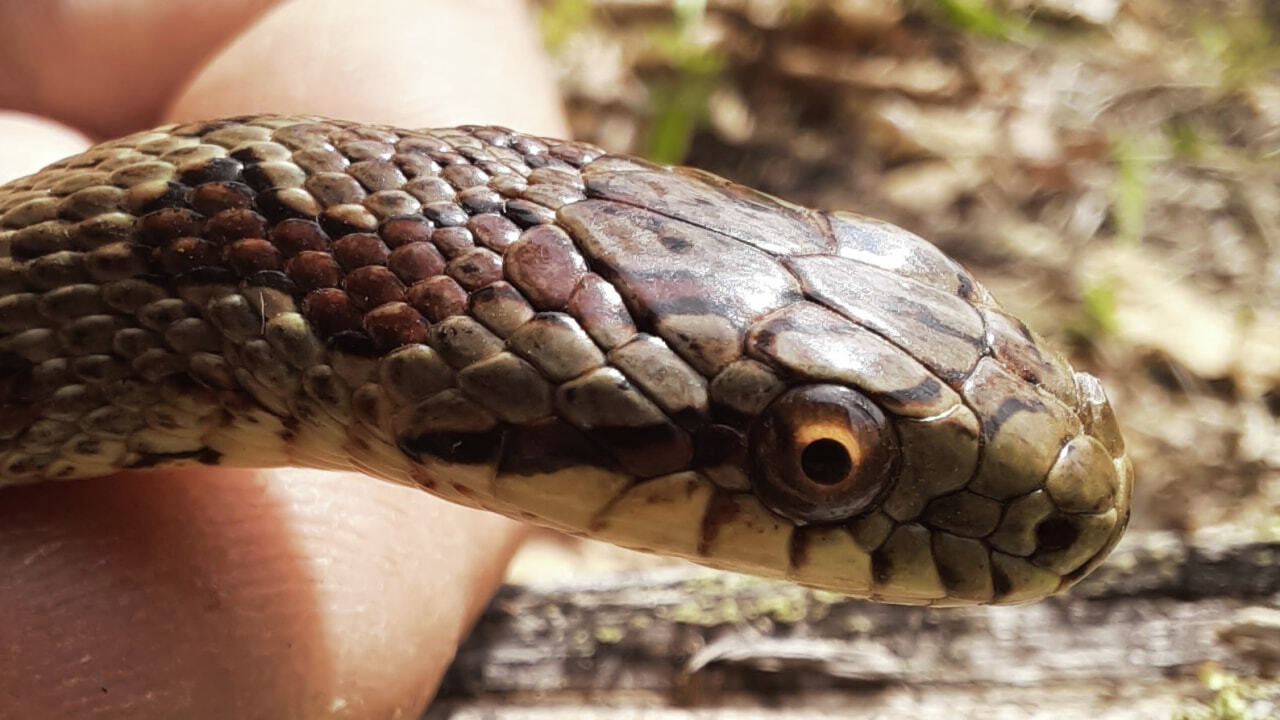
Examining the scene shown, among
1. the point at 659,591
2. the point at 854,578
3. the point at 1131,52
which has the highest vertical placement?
the point at 1131,52

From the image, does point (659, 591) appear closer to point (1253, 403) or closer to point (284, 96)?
point (284, 96)

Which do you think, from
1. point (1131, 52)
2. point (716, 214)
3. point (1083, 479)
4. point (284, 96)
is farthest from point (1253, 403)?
point (284, 96)

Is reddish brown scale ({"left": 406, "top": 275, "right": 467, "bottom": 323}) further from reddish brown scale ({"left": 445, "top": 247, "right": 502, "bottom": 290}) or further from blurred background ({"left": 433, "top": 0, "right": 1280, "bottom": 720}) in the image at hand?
blurred background ({"left": 433, "top": 0, "right": 1280, "bottom": 720})

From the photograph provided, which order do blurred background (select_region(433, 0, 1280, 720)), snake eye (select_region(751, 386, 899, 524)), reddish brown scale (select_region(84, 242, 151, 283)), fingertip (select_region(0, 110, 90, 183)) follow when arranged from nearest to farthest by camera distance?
snake eye (select_region(751, 386, 899, 524))
reddish brown scale (select_region(84, 242, 151, 283))
blurred background (select_region(433, 0, 1280, 720))
fingertip (select_region(0, 110, 90, 183))

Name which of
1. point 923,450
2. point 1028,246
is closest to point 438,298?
point 923,450

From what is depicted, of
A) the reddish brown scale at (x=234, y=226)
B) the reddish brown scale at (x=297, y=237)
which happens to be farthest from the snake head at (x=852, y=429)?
the reddish brown scale at (x=234, y=226)

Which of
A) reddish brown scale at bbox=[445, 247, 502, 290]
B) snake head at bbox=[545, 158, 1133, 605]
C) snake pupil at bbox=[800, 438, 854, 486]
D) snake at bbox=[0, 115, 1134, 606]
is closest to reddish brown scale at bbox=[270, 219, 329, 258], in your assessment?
snake at bbox=[0, 115, 1134, 606]
